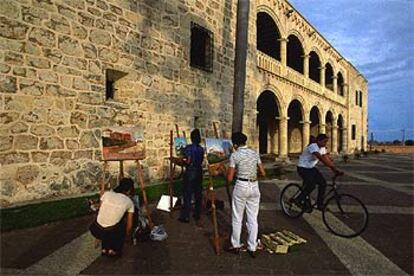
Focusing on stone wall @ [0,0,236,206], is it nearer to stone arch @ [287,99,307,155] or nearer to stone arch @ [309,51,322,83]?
stone arch @ [309,51,322,83]

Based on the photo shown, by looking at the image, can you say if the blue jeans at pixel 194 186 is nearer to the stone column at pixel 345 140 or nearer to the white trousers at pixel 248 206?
the white trousers at pixel 248 206

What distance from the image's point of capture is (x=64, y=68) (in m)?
8.32

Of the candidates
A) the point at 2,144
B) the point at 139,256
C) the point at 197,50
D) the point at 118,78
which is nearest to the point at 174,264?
the point at 139,256

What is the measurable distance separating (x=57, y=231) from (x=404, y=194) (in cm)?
899

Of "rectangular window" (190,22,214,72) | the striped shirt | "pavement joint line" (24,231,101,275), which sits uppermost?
"rectangular window" (190,22,214,72)

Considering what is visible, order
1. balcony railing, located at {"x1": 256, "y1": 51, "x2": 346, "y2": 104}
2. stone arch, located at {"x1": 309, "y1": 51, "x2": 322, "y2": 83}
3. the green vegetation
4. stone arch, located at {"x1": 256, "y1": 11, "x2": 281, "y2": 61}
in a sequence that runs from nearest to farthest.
A: the green vegetation
balcony railing, located at {"x1": 256, "y1": 51, "x2": 346, "y2": 104}
stone arch, located at {"x1": 256, "y1": 11, "x2": 281, "y2": 61}
stone arch, located at {"x1": 309, "y1": 51, "x2": 322, "y2": 83}

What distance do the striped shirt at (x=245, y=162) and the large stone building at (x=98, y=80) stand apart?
506cm

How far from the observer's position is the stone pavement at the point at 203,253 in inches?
163

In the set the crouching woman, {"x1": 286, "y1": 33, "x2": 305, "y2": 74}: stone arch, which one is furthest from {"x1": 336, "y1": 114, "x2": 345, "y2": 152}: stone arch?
the crouching woman

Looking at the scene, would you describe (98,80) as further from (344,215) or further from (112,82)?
(344,215)

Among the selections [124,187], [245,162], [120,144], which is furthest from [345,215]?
[120,144]

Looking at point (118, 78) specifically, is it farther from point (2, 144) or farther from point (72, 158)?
point (2, 144)

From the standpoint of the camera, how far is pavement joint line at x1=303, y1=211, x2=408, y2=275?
4152mm

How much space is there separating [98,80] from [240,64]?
12.8ft
